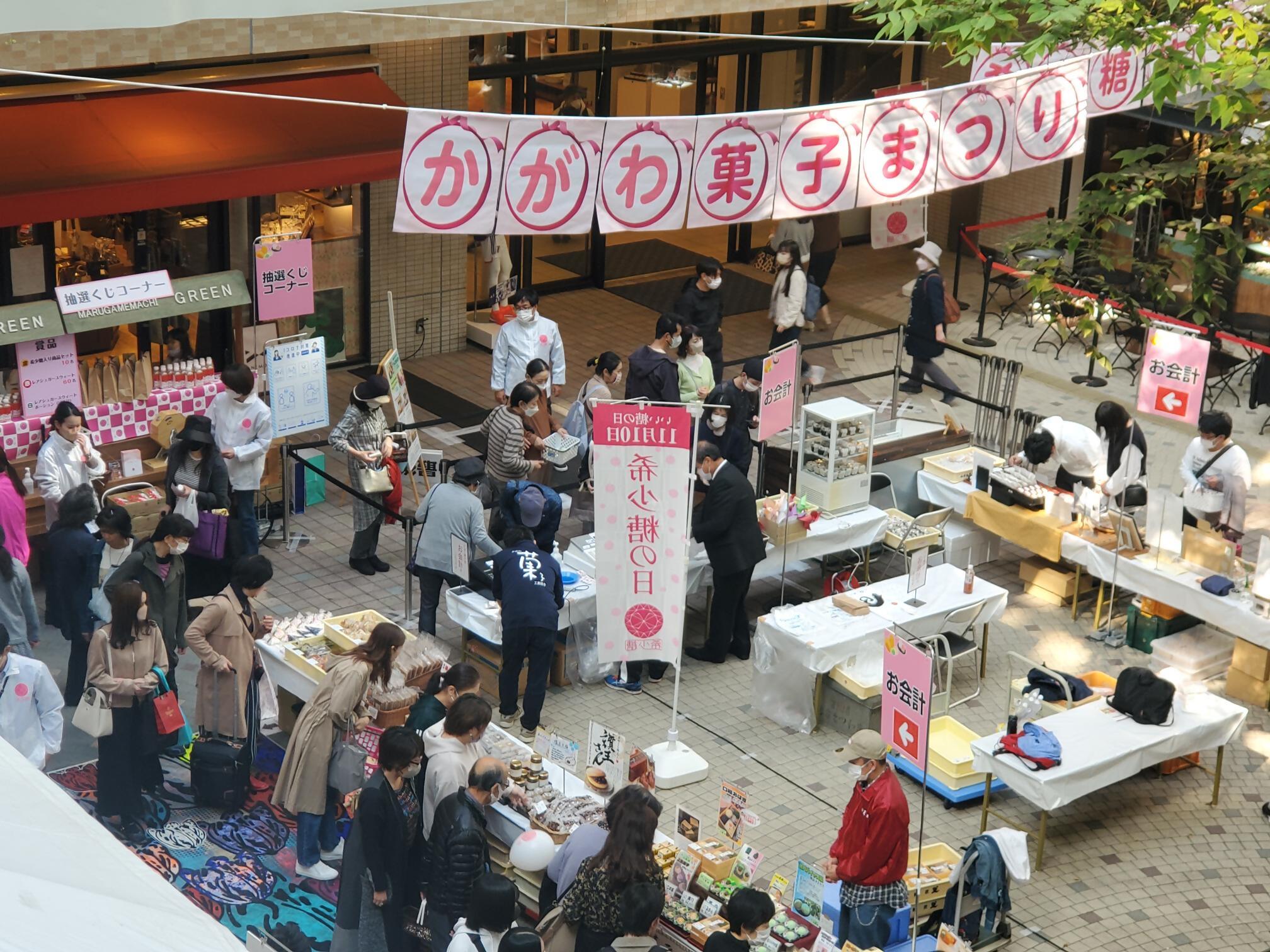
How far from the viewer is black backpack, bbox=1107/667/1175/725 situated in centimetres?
1045

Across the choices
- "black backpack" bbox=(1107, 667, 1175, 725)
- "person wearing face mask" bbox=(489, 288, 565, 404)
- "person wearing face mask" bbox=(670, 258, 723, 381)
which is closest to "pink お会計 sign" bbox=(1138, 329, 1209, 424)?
"black backpack" bbox=(1107, 667, 1175, 725)

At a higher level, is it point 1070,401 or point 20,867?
point 20,867

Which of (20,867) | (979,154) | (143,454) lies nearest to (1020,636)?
(979,154)

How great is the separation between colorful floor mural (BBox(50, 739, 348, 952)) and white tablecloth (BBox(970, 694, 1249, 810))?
4.21 meters

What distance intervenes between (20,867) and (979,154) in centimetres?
1203

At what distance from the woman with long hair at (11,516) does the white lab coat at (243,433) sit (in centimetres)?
192

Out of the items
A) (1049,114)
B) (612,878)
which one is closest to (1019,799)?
(612,878)

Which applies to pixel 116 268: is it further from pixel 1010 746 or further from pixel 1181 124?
pixel 1181 124

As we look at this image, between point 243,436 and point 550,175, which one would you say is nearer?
point 550,175

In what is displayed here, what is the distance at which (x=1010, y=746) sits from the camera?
393 inches

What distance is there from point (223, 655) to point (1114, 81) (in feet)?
30.6

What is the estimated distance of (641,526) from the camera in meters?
10.5

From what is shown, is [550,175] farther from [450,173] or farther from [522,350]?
[522,350]

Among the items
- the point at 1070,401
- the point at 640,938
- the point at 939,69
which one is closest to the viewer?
the point at 640,938
